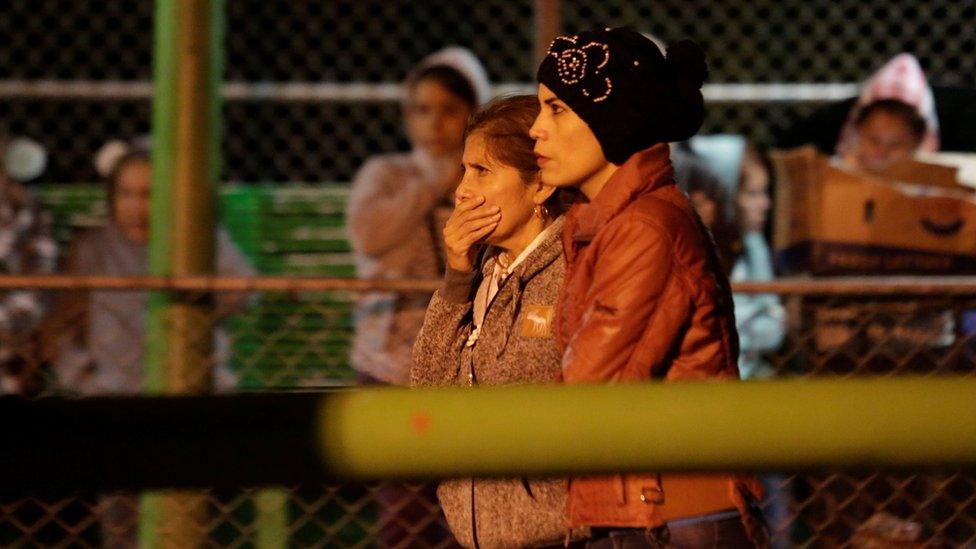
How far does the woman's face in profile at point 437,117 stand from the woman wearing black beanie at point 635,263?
2.08 m

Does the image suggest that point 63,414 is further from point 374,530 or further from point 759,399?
point 374,530

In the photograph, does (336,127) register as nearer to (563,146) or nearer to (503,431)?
(563,146)

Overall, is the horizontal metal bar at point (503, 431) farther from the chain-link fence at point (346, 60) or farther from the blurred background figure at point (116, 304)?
the chain-link fence at point (346, 60)

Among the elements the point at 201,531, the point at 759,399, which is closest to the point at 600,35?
the point at 759,399

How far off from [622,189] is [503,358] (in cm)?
36

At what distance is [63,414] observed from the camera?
0.94 meters

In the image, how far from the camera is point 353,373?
13.8 feet

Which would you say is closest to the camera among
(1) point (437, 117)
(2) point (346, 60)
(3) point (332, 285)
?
(3) point (332, 285)

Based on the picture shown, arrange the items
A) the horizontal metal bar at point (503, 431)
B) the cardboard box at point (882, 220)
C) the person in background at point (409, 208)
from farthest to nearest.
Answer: the cardboard box at point (882, 220) → the person in background at point (409, 208) → the horizontal metal bar at point (503, 431)

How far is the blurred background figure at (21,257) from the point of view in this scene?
4047 mm

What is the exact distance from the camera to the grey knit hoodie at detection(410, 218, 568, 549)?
229cm

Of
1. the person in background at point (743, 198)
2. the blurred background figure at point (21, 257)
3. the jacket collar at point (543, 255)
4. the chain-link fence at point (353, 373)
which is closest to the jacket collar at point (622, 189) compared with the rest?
the jacket collar at point (543, 255)

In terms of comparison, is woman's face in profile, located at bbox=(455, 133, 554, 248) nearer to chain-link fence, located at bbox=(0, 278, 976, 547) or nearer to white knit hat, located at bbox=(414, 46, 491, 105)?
chain-link fence, located at bbox=(0, 278, 976, 547)

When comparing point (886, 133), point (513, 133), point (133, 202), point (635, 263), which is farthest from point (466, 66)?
point (635, 263)
